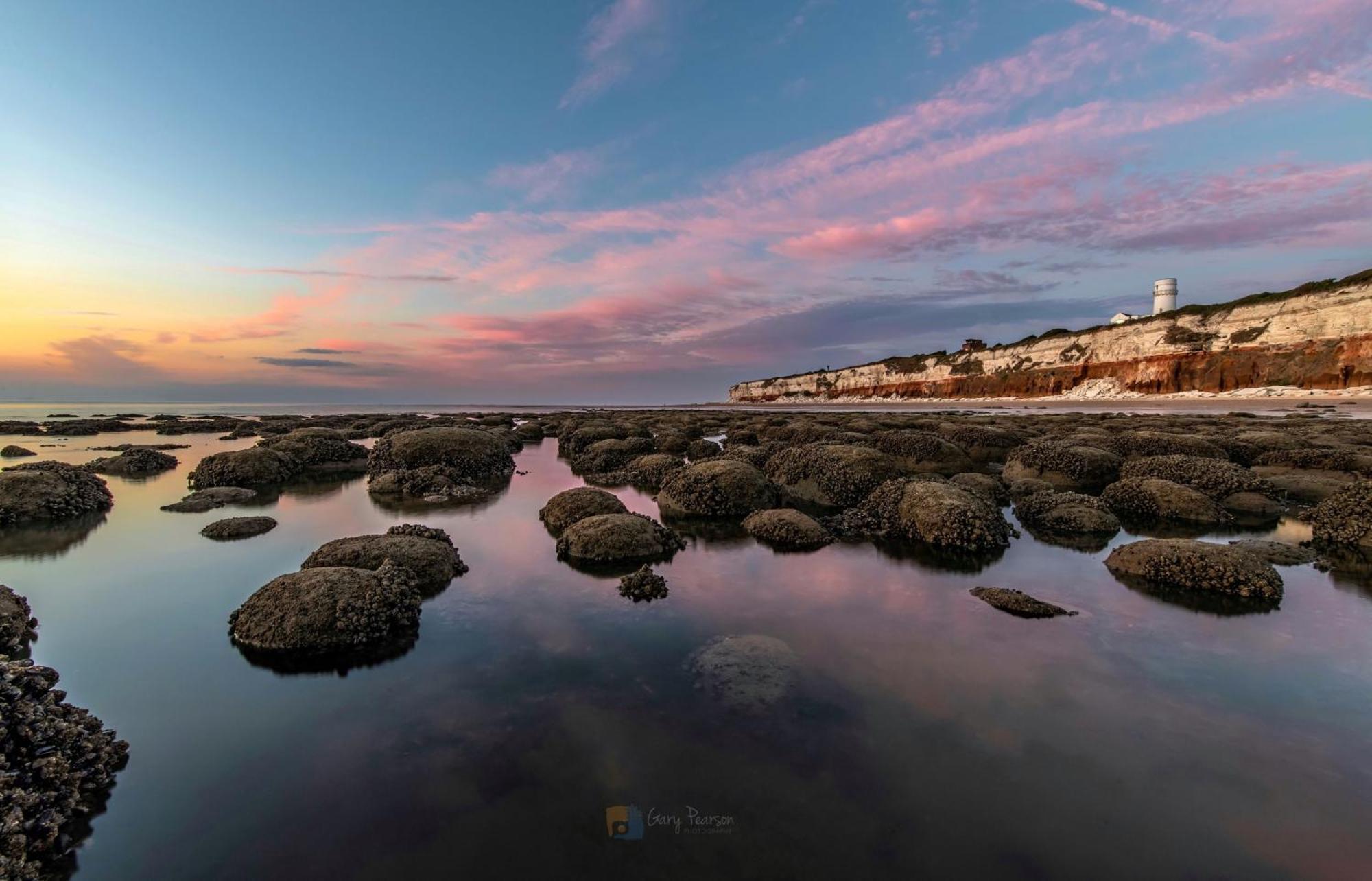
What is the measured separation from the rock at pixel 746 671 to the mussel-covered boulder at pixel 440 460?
14.5m

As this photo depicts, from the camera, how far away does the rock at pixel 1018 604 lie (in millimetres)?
8000

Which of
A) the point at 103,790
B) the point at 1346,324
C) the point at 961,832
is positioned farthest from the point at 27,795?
the point at 1346,324

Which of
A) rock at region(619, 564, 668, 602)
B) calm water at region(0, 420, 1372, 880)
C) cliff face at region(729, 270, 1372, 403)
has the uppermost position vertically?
cliff face at region(729, 270, 1372, 403)

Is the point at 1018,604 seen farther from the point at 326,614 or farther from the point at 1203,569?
the point at 326,614

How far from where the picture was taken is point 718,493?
15.0 metres

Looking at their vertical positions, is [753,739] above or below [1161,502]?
below

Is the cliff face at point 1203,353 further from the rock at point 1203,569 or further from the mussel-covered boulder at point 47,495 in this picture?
the mussel-covered boulder at point 47,495

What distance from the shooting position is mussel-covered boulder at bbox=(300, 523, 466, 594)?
30.6ft

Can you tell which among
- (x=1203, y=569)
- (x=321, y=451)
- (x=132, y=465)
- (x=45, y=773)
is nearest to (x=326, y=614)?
(x=45, y=773)

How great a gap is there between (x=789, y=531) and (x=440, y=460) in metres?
15.8

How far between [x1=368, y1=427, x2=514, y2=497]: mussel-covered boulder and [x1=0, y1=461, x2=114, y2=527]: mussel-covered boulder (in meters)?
6.92

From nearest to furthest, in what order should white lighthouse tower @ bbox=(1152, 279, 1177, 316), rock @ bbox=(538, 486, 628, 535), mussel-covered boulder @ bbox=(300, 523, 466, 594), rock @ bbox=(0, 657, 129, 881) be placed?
rock @ bbox=(0, 657, 129, 881) < mussel-covered boulder @ bbox=(300, 523, 466, 594) < rock @ bbox=(538, 486, 628, 535) < white lighthouse tower @ bbox=(1152, 279, 1177, 316)

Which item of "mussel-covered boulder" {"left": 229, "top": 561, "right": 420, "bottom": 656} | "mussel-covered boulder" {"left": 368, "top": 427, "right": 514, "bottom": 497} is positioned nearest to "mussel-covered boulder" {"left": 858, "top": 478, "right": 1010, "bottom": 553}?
"mussel-covered boulder" {"left": 229, "top": 561, "right": 420, "bottom": 656}

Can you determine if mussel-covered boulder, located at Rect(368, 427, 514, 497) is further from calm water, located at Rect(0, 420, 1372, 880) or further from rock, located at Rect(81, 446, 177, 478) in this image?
calm water, located at Rect(0, 420, 1372, 880)
